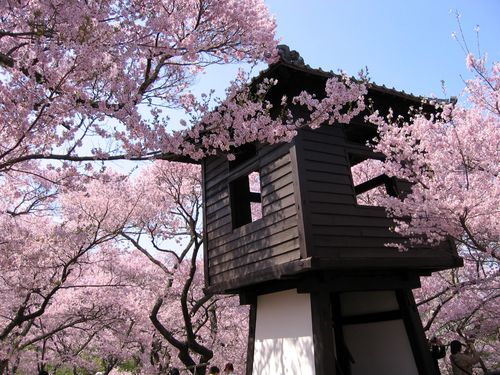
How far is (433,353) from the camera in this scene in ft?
26.8

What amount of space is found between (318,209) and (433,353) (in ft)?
14.4

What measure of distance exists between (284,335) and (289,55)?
511 centimetres

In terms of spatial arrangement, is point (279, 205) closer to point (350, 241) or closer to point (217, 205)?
point (350, 241)

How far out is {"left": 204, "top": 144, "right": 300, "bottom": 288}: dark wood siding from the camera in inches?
267

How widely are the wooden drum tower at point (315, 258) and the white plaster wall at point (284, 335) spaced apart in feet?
0.06

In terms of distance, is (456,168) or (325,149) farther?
(325,149)

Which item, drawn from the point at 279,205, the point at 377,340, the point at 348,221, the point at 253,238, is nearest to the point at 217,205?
the point at 253,238

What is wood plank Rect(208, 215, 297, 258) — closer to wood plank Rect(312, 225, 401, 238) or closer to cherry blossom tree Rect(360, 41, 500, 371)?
wood plank Rect(312, 225, 401, 238)

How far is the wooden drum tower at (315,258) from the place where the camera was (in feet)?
21.5

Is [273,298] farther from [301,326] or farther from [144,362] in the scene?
[144,362]

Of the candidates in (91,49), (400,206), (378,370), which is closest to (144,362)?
(378,370)

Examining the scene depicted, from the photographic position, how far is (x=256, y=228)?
7438 mm

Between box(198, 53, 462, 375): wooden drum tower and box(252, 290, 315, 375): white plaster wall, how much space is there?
0.02 meters

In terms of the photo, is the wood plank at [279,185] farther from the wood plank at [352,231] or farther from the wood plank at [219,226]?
the wood plank at [219,226]
